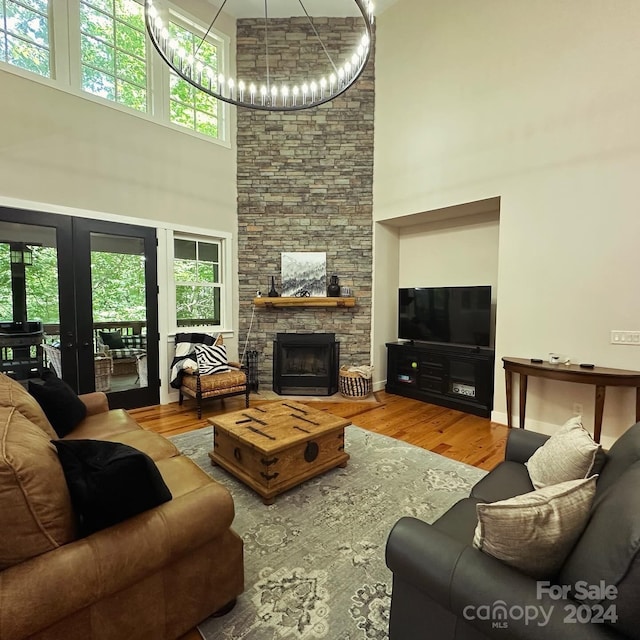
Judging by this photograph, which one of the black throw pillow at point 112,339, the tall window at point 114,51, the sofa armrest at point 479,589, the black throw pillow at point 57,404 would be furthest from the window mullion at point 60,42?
the sofa armrest at point 479,589

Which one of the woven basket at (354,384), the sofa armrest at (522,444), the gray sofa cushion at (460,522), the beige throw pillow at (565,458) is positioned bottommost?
the woven basket at (354,384)

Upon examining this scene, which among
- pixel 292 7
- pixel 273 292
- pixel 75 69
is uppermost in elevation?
pixel 292 7

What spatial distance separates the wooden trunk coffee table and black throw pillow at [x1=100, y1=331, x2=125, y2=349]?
2.30 metres

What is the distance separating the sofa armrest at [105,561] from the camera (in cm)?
96

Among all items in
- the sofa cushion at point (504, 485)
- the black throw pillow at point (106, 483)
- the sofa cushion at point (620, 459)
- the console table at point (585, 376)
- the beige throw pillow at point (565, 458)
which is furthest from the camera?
the console table at point (585, 376)

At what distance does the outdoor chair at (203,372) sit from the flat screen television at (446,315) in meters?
2.47

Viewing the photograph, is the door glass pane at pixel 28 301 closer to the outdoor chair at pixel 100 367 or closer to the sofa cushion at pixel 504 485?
the outdoor chair at pixel 100 367

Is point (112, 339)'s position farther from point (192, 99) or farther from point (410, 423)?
point (410, 423)

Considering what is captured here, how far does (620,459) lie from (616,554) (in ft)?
2.63

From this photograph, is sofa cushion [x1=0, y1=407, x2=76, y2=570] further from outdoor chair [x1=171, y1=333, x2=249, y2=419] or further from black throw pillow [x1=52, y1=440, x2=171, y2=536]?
outdoor chair [x1=171, y1=333, x2=249, y2=419]

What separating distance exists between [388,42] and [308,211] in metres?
2.61

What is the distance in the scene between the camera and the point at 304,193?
17.2 feet

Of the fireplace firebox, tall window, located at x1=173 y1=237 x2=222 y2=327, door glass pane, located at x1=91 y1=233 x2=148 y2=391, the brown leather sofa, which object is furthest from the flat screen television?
the brown leather sofa

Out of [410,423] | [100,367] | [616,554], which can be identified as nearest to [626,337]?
[410,423]
